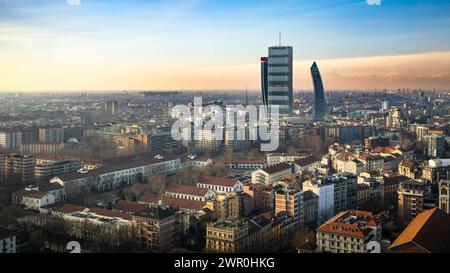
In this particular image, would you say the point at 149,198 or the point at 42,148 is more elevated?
the point at 42,148

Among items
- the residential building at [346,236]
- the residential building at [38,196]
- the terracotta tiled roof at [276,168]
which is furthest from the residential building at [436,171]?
the residential building at [38,196]

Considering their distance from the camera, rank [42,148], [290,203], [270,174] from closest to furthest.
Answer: [290,203]
[270,174]
[42,148]

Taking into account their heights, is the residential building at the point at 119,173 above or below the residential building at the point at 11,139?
below

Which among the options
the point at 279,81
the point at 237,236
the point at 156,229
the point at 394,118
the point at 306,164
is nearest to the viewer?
the point at 237,236

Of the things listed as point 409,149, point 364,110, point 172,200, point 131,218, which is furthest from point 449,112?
point 131,218

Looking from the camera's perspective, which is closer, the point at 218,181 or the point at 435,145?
the point at 218,181

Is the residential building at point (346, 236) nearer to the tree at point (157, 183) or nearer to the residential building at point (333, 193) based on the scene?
the residential building at point (333, 193)

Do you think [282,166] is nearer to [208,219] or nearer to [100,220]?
[208,219]

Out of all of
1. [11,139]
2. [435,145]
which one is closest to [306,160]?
[435,145]

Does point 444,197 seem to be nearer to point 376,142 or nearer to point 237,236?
point 237,236
